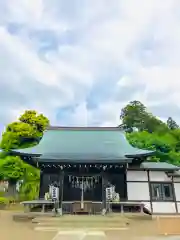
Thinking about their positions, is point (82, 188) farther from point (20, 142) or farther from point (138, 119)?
point (138, 119)

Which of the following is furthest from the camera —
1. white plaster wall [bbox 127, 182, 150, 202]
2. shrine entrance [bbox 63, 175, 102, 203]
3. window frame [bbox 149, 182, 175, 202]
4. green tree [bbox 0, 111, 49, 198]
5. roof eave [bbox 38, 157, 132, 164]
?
green tree [bbox 0, 111, 49, 198]

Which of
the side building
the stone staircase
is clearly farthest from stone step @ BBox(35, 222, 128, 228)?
the side building

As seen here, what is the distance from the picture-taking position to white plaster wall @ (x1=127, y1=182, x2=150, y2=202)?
13992 millimetres

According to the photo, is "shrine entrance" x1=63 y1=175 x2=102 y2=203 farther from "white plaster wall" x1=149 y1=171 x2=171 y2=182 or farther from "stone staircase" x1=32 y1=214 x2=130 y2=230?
"stone staircase" x1=32 y1=214 x2=130 y2=230

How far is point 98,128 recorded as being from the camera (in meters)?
19.4

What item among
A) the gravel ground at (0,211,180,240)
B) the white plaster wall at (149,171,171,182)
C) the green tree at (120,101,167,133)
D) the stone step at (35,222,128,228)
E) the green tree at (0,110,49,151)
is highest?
the green tree at (120,101,167,133)

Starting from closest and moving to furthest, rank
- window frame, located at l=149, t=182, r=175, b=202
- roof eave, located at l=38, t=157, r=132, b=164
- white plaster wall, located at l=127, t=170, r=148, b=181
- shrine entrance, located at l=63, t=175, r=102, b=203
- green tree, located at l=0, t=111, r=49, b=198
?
roof eave, located at l=38, t=157, r=132, b=164 → window frame, located at l=149, t=182, r=175, b=202 → shrine entrance, located at l=63, t=175, r=102, b=203 → white plaster wall, located at l=127, t=170, r=148, b=181 → green tree, located at l=0, t=111, r=49, b=198

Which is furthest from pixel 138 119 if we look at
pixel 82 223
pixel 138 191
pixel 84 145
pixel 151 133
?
pixel 82 223

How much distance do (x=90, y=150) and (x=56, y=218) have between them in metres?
5.44

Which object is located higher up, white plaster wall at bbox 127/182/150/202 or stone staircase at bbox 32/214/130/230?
white plaster wall at bbox 127/182/150/202

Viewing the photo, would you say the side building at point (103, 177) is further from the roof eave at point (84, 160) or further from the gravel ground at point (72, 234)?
the gravel ground at point (72, 234)

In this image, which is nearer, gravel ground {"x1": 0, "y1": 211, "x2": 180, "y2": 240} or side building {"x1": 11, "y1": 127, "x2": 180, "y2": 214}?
gravel ground {"x1": 0, "y1": 211, "x2": 180, "y2": 240}

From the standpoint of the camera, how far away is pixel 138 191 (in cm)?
1413

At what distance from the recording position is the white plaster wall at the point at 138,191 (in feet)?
45.9
